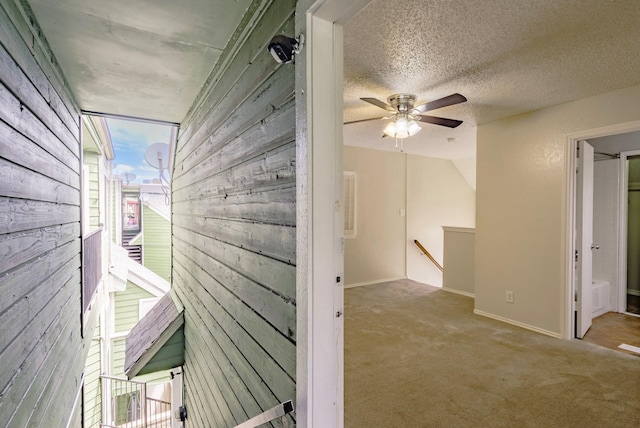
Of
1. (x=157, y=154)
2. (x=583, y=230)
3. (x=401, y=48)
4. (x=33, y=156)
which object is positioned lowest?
(x=583, y=230)

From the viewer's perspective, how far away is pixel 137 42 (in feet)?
5.65

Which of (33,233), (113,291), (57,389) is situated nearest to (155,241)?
(113,291)

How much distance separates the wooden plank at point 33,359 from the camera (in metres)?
1.18

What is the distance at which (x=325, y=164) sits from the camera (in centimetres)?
104

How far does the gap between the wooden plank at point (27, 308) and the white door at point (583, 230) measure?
13.4 feet

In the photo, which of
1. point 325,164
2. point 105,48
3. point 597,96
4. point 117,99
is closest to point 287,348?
point 325,164

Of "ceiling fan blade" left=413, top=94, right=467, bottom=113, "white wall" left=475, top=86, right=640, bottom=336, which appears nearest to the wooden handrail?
"white wall" left=475, top=86, right=640, bottom=336

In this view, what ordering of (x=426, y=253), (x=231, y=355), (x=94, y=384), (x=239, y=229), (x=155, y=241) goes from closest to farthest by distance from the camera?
1. (x=239, y=229)
2. (x=231, y=355)
3. (x=94, y=384)
4. (x=426, y=253)
5. (x=155, y=241)

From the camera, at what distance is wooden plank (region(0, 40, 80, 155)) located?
3.88 ft

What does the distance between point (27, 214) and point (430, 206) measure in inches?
228

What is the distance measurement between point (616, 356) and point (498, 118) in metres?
2.46

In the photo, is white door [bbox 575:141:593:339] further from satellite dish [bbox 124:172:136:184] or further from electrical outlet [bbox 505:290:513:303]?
satellite dish [bbox 124:172:136:184]

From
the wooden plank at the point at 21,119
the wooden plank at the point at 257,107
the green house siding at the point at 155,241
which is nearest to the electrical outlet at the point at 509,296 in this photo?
the wooden plank at the point at 257,107

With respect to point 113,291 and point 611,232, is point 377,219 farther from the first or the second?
point 113,291
